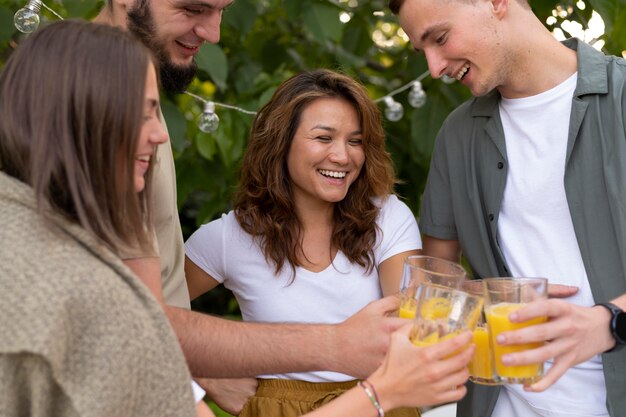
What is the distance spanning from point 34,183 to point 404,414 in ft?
4.43

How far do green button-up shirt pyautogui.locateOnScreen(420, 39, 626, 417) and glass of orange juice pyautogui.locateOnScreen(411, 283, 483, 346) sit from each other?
64cm

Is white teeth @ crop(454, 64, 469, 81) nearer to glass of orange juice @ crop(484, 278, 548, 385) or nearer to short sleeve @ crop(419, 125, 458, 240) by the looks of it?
short sleeve @ crop(419, 125, 458, 240)

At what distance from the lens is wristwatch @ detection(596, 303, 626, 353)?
1896mm

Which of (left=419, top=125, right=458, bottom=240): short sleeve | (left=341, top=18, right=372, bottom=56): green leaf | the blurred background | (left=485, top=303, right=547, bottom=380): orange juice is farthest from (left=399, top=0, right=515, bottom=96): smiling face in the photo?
(left=341, top=18, right=372, bottom=56): green leaf

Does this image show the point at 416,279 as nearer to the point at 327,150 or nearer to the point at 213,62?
the point at 327,150

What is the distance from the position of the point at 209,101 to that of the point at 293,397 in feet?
4.13

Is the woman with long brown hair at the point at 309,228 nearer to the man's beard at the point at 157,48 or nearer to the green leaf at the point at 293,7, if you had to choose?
the man's beard at the point at 157,48

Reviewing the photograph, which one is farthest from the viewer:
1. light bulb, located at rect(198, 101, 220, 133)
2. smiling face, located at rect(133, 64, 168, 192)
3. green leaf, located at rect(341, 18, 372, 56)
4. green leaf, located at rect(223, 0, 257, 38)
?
green leaf, located at rect(341, 18, 372, 56)

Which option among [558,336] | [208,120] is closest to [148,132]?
[558,336]

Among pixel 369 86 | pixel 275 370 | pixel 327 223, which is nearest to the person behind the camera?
pixel 275 370

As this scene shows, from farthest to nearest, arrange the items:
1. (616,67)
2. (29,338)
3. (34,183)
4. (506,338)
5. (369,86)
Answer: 1. (369,86)
2. (616,67)
3. (506,338)
4. (34,183)
5. (29,338)

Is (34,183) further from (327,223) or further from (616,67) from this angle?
(616,67)

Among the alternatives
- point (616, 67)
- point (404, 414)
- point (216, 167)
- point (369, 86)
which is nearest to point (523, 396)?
point (404, 414)

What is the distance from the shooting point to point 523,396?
7.45 feet
